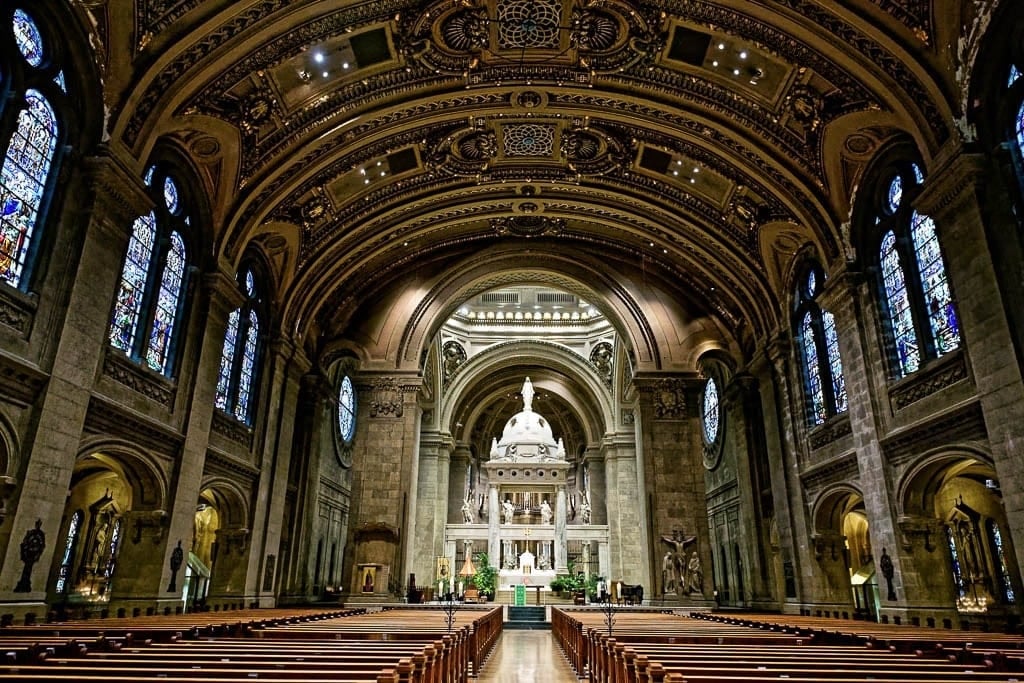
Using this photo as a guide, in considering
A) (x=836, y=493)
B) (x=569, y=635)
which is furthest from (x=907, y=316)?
(x=569, y=635)

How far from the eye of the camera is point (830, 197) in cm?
1584

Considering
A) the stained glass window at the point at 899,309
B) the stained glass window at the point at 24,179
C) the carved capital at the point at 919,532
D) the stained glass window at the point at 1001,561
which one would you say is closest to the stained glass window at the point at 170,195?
the stained glass window at the point at 24,179

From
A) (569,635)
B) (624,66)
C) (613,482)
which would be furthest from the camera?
(613,482)

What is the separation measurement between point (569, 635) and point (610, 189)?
1287 centimetres

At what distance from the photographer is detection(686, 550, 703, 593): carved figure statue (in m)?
21.2

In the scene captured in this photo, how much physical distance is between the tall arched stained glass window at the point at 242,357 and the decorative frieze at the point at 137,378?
206 cm

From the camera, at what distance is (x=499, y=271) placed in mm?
25391

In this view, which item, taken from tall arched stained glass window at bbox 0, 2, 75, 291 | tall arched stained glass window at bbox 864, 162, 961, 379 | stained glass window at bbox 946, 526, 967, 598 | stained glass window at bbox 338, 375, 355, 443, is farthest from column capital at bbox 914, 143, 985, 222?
stained glass window at bbox 338, 375, 355, 443

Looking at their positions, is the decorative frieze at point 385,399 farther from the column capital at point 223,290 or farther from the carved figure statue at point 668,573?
the carved figure statue at point 668,573

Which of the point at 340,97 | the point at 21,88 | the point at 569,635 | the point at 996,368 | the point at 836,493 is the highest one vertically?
the point at 340,97

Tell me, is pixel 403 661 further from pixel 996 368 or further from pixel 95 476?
pixel 95 476

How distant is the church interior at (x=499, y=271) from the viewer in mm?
11062

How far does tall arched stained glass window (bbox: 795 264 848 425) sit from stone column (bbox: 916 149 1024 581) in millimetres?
4798

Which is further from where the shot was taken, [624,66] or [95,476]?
[95,476]
